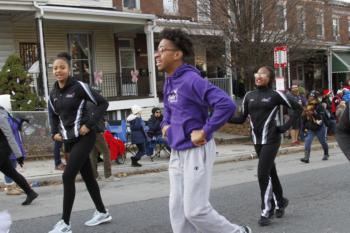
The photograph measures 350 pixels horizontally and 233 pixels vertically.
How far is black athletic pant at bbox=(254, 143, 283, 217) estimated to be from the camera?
19.6ft

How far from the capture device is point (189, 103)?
404 centimetres

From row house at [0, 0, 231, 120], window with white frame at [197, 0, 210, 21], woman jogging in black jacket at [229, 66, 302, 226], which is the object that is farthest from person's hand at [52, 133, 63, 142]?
window with white frame at [197, 0, 210, 21]

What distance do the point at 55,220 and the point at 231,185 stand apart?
3.61 metres

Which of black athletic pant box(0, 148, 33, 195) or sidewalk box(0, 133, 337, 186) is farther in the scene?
sidewalk box(0, 133, 337, 186)

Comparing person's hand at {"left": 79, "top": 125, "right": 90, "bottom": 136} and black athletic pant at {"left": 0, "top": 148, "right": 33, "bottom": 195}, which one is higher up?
person's hand at {"left": 79, "top": 125, "right": 90, "bottom": 136}

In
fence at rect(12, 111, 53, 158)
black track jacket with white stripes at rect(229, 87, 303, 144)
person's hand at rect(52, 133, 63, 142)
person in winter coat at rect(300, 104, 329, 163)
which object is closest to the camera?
person's hand at rect(52, 133, 63, 142)

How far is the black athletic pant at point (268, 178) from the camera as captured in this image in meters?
5.97

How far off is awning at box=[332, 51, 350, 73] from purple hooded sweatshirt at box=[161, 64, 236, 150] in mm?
27419

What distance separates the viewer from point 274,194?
6328 millimetres

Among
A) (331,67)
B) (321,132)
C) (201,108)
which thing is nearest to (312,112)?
(321,132)

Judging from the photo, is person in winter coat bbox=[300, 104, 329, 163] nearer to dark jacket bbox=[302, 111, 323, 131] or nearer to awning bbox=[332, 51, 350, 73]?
dark jacket bbox=[302, 111, 323, 131]

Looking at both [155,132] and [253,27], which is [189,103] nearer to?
[155,132]

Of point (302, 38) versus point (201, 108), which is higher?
point (302, 38)

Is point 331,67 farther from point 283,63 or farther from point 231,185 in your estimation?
point 231,185
